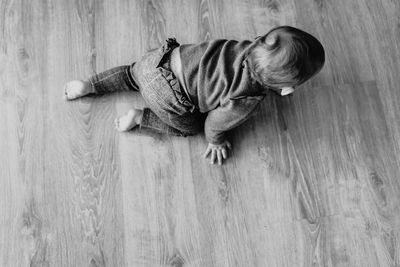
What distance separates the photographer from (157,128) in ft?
3.37

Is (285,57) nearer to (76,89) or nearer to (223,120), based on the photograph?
(223,120)

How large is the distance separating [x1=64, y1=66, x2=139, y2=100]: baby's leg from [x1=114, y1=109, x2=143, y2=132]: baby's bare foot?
7cm

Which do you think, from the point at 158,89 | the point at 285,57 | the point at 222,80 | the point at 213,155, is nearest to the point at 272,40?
the point at 285,57

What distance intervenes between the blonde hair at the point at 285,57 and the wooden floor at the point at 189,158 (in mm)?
344

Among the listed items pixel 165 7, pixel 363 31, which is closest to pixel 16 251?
pixel 165 7

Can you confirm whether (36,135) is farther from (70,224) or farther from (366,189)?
(366,189)

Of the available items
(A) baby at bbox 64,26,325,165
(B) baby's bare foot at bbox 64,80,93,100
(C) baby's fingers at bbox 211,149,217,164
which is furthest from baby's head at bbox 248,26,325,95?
(B) baby's bare foot at bbox 64,80,93,100

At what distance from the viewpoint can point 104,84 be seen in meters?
1.05

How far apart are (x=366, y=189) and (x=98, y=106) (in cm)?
74

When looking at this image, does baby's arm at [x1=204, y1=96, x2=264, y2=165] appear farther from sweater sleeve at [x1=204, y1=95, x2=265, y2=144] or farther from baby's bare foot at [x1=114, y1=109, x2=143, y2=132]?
baby's bare foot at [x1=114, y1=109, x2=143, y2=132]

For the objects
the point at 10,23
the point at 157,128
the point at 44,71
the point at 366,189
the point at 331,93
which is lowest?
the point at 366,189

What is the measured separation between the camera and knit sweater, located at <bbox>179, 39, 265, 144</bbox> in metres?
0.83

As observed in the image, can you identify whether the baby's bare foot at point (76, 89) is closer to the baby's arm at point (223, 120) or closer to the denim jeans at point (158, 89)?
the denim jeans at point (158, 89)

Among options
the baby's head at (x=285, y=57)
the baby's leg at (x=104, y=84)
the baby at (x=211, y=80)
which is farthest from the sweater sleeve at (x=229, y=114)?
the baby's leg at (x=104, y=84)
